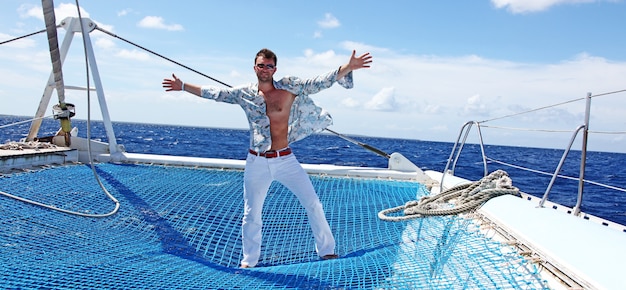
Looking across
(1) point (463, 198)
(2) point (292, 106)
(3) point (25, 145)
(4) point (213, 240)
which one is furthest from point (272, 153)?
(3) point (25, 145)

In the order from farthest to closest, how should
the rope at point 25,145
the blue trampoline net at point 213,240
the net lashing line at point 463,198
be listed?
the rope at point 25,145 → the net lashing line at point 463,198 → the blue trampoline net at point 213,240

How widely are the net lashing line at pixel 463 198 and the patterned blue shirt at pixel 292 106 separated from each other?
122cm

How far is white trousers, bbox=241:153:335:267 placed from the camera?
3812mm

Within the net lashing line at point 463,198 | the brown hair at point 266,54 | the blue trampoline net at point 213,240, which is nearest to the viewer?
the blue trampoline net at point 213,240

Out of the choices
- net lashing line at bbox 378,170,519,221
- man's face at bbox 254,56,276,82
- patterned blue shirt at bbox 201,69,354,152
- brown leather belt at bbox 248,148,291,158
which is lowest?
net lashing line at bbox 378,170,519,221

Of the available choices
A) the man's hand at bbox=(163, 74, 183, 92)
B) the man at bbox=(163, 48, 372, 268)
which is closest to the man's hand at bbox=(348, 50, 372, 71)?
the man at bbox=(163, 48, 372, 268)

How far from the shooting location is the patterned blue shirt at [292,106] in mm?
3771

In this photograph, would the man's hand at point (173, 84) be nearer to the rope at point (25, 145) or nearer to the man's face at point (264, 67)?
the man's face at point (264, 67)

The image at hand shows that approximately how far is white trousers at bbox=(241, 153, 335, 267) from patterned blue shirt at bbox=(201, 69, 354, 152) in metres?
0.15

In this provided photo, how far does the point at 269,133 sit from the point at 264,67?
1.62 ft

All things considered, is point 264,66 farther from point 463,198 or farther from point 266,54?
point 463,198

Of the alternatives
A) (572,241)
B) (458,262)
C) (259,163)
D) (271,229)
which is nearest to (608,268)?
(572,241)

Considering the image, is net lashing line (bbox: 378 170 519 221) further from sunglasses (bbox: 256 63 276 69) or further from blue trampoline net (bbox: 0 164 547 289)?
sunglasses (bbox: 256 63 276 69)

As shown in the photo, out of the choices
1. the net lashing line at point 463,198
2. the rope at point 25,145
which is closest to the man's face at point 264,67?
the net lashing line at point 463,198
